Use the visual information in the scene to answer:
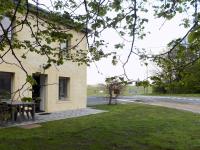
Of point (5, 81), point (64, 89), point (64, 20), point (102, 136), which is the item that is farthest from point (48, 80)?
point (64, 20)

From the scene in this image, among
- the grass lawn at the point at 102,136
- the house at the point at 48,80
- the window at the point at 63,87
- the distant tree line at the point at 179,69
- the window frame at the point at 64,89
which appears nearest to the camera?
the distant tree line at the point at 179,69

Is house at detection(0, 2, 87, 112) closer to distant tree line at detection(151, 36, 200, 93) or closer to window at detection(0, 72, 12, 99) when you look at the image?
window at detection(0, 72, 12, 99)

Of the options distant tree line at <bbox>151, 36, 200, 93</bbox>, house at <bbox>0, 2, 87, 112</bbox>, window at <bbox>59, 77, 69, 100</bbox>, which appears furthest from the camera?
window at <bbox>59, 77, 69, 100</bbox>

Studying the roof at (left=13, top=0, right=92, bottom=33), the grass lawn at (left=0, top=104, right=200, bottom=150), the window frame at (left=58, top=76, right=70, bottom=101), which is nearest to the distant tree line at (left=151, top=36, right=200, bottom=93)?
the roof at (left=13, top=0, right=92, bottom=33)

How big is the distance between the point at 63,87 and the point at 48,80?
8.88ft

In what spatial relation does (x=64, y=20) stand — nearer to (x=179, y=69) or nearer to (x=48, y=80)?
(x=179, y=69)

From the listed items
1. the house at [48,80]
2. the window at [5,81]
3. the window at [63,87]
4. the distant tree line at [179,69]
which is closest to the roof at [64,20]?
the distant tree line at [179,69]

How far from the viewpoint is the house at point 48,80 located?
19.6 meters

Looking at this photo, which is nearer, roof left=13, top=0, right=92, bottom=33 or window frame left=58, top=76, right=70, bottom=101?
roof left=13, top=0, right=92, bottom=33

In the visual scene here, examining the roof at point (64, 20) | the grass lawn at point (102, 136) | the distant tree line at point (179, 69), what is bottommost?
the grass lawn at point (102, 136)

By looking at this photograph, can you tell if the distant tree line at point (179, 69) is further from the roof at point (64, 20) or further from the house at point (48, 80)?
the house at point (48, 80)

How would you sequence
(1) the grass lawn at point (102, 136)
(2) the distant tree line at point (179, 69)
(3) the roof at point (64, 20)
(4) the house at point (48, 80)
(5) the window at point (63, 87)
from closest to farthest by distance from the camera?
1. (2) the distant tree line at point (179, 69)
2. (3) the roof at point (64, 20)
3. (1) the grass lawn at point (102, 136)
4. (4) the house at point (48, 80)
5. (5) the window at point (63, 87)

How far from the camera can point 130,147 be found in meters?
12.0

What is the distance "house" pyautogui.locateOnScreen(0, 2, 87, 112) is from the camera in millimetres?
19594
